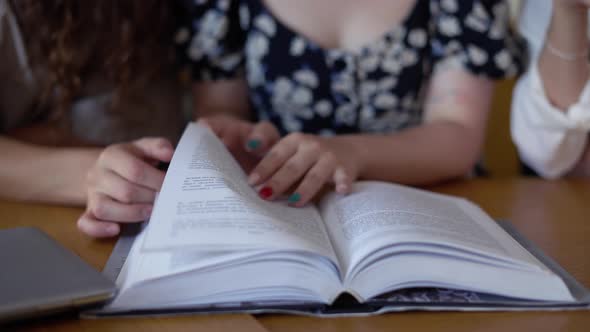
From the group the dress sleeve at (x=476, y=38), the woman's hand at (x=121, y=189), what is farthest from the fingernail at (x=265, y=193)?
the dress sleeve at (x=476, y=38)

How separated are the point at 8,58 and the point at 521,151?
856mm

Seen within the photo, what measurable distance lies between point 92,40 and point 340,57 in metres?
0.41

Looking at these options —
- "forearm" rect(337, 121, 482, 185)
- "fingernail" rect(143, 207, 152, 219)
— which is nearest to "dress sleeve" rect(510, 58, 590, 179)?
"forearm" rect(337, 121, 482, 185)

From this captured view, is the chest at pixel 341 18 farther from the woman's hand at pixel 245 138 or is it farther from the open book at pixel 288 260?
the open book at pixel 288 260

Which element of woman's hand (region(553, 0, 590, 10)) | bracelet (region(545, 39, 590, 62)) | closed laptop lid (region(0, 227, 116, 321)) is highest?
woman's hand (region(553, 0, 590, 10))

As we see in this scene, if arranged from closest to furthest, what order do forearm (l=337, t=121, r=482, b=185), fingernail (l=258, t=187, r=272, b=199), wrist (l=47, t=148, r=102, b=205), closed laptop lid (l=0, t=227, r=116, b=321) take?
closed laptop lid (l=0, t=227, r=116, b=321)
fingernail (l=258, t=187, r=272, b=199)
wrist (l=47, t=148, r=102, b=205)
forearm (l=337, t=121, r=482, b=185)

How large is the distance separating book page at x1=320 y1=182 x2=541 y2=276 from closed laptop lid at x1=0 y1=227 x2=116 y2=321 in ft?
0.69

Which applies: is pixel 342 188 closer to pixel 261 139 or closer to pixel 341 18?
pixel 261 139

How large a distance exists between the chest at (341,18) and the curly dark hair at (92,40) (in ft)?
0.66

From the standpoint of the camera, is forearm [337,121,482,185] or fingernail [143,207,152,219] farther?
forearm [337,121,482,185]

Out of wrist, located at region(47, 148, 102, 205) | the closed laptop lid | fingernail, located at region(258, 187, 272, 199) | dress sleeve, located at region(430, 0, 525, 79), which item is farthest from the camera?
dress sleeve, located at region(430, 0, 525, 79)

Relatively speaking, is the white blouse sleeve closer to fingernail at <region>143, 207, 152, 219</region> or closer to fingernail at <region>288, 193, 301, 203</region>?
fingernail at <region>288, 193, 301, 203</region>

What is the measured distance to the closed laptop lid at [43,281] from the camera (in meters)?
0.43

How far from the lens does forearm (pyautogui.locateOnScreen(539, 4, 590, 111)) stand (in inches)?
34.9
